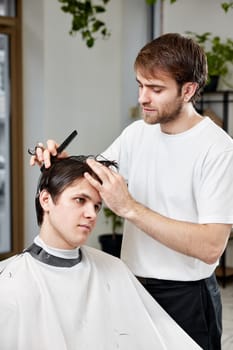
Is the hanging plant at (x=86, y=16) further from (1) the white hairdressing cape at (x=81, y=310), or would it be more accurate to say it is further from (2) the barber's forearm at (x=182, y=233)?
(2) the barber's forearm at (x=182, y=233)

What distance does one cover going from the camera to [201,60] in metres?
1.54

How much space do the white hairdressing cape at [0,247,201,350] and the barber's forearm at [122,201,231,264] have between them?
0.23 meters

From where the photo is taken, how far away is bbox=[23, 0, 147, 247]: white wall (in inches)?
154

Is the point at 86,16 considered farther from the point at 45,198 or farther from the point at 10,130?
the point at 45,198

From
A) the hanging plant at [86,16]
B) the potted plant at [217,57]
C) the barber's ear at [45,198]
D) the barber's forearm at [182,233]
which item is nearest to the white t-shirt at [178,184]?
the barber's forearm at [182,233]

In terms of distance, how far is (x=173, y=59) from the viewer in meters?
1.48

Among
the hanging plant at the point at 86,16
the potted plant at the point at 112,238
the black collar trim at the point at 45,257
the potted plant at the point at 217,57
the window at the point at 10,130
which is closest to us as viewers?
the black collar trim at the point at 45,257

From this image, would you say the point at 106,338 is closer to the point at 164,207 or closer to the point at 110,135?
the point at 164,207

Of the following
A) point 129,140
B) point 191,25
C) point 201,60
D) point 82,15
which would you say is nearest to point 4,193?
point 82,15

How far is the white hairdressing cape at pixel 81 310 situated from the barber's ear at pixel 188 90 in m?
0.51

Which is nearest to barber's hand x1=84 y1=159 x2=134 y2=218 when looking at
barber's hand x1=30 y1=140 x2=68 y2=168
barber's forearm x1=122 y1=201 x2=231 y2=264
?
barber's forearm x1=122 y1=201 x2=231 y2=264

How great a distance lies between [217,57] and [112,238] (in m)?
1.57

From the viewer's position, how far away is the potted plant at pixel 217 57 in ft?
13.4

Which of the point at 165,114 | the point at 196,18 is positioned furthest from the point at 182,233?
the point at 196,18
